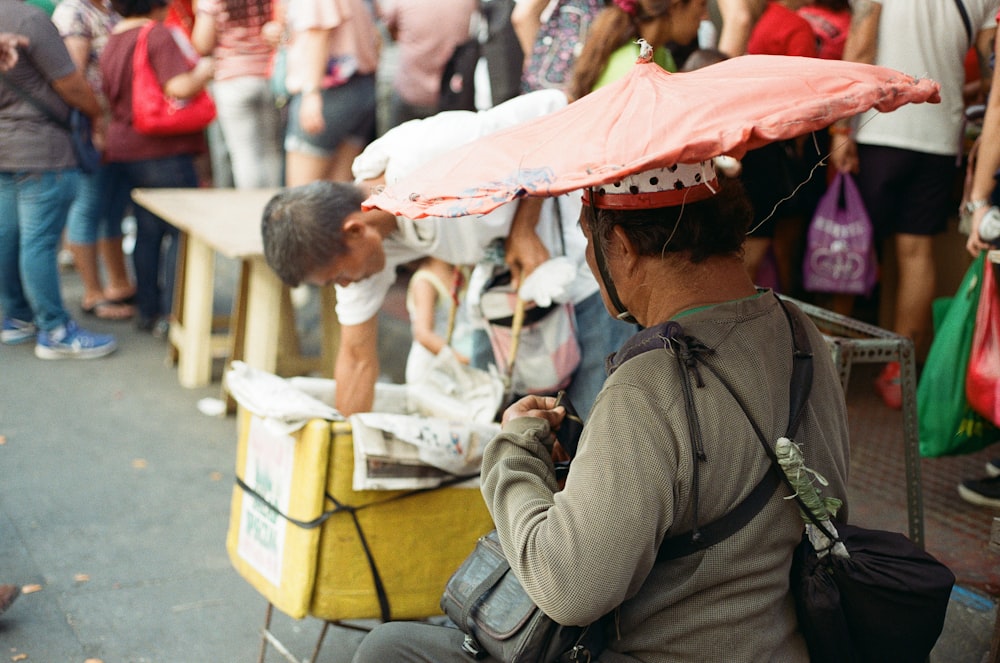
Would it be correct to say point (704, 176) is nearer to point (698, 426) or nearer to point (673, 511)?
point (698, 426)

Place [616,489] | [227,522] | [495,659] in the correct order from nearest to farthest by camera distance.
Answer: [616,489]
[495,659]
[227,522]

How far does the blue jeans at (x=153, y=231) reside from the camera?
Result: 6.05 meters

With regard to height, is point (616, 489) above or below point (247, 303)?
above

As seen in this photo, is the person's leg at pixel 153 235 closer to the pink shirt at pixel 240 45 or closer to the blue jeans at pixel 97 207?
the blue jeans at pixel 97 207

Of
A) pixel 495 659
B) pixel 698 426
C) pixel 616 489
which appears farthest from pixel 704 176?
pixel 495 659

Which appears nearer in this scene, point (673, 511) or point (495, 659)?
point (673, 511)

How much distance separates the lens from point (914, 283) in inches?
177

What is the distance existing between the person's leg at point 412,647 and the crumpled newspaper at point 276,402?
0.66 metres

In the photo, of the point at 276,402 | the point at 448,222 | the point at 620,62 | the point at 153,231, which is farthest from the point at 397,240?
the point at 153,231

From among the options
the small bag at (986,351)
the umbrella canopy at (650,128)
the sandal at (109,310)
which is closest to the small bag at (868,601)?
the umbrella canopy at (650,128)

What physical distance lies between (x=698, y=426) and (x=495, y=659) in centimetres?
64

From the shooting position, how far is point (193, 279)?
5391mm

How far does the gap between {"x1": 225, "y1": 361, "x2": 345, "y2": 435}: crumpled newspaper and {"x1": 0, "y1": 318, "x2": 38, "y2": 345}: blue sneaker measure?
3.65 metres

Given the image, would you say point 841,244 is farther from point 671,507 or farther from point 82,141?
point 82,141
